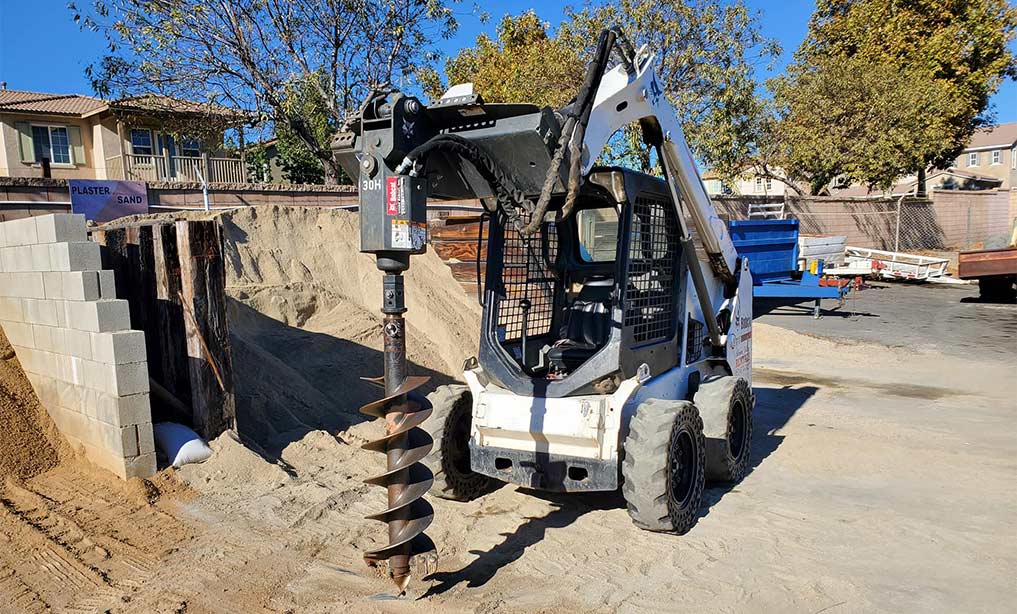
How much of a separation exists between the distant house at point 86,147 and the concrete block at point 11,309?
49.6 feet

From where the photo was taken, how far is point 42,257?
5754 millimetres

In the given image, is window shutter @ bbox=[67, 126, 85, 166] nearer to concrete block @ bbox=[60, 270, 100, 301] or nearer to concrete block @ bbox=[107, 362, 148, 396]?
concrete block @ bbox=[60, 270, 100, 301]

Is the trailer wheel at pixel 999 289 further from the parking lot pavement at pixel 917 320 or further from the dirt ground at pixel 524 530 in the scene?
the dirt ground at pixel 524 530

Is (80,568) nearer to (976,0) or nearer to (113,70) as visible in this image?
(113,70)

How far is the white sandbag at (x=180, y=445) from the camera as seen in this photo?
218 inches

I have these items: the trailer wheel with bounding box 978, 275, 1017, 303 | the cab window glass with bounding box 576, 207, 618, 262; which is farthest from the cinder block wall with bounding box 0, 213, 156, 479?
the trailer wheel with bounding box 978, 275, 1017, 303

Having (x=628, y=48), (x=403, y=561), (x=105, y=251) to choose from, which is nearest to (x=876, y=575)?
(x=403, y=561)

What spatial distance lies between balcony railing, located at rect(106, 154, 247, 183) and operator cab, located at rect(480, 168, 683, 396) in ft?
57.3

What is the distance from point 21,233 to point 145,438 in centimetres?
223

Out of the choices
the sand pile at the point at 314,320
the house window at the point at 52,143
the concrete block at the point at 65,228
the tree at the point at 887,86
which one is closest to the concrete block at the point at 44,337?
the concrete block at the point at 65,228

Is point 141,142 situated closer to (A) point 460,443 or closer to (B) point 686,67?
(B) point 686,67

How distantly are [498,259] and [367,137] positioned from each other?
171 cm

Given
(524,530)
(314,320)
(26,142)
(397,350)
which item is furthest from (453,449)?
(26,142)

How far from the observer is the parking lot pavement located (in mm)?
11859
